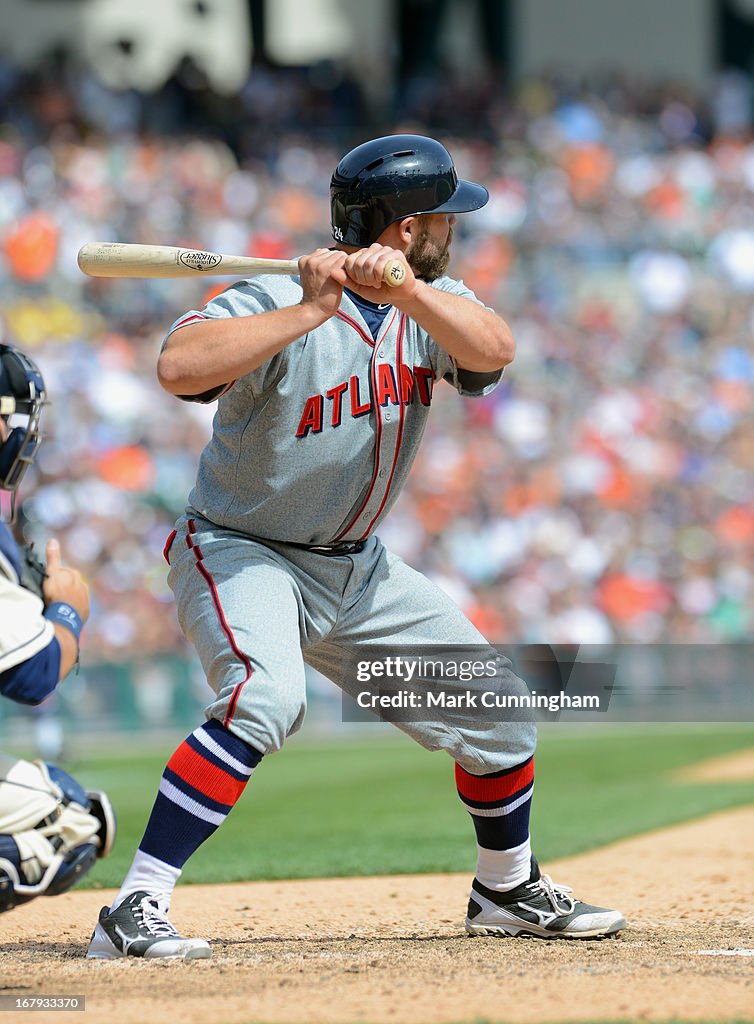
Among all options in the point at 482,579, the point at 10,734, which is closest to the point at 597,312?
the point at 482,579

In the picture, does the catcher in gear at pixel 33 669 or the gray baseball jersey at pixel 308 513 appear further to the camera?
the gray baseball jersey at pixel 308 513

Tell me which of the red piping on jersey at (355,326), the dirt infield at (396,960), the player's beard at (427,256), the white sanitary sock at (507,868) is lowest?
the dirt infield at (396,960)

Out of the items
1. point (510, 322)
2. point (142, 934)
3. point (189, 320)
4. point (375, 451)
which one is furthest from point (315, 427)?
point (510, 322)

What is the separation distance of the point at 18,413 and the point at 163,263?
0.69 metres

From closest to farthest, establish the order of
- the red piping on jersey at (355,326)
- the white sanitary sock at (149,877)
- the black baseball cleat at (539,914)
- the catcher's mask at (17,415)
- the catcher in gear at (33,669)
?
the catcher in gear at (33,669) → the catcher's mask at (17,415) → the white sanitary sock at (149,877) → the red piping on jersey at (355,326) → the black baseball cleat at (539,914)

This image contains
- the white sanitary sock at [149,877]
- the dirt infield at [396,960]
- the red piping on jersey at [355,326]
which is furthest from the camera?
the red piping on jersey at [355,326]

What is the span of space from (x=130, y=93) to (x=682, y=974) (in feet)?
51.7

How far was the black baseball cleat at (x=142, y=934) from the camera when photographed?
11.0 feet

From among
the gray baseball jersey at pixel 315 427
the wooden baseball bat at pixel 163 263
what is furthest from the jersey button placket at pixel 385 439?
the wooden baseball bat at pixel 163 263

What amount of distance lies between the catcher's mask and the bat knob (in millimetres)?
824

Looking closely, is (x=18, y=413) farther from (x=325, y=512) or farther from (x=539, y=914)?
(x=539, y=914)

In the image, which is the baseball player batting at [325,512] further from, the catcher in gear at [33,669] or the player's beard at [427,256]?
the catcher in gear at [33,669]

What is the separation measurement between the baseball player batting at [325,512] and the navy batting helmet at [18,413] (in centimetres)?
34

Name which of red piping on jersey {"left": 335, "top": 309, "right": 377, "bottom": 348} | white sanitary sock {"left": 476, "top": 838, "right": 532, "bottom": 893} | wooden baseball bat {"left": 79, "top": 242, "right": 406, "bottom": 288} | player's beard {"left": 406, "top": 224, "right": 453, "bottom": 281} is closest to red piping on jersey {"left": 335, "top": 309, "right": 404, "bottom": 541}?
red piping on jersey {"left": 335, "top": 309, "right": 377, "bottom": 348}
